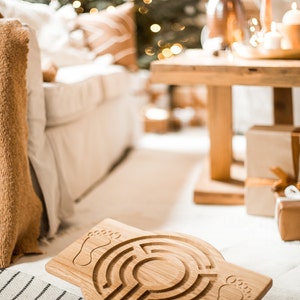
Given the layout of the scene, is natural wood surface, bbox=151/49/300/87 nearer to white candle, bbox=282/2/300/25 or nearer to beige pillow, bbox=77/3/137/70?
white candle, bbox=282/2/300/25

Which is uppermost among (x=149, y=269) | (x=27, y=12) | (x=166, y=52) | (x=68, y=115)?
(x=27, y=12)

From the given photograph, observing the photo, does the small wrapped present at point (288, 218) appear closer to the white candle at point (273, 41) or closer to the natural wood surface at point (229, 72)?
the natural wood surface at point (229, 72)

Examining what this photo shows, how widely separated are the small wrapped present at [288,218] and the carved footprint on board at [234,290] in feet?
1.41

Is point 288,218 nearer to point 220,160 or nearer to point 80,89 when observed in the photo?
point 220,160

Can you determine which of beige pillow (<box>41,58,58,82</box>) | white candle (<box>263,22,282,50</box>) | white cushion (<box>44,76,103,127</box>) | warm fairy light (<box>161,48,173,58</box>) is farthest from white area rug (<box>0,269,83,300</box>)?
warm fairy light (<box>161,48,173,58</box>)

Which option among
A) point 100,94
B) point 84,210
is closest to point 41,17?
point 100,94

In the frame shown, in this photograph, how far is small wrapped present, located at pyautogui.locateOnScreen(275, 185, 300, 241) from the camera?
1421 mm

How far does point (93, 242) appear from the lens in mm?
1218

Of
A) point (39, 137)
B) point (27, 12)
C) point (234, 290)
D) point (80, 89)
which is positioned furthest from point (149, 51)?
point (234, 290)

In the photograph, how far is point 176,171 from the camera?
2213mm

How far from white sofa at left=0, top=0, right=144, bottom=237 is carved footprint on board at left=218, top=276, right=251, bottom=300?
69cm

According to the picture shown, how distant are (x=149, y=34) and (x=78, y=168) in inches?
55.6

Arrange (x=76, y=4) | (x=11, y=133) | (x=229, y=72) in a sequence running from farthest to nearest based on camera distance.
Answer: (x=76, y=4) < (x=229, y=72) < (x=11, y=133)

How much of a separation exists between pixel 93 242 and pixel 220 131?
0.81 metres
